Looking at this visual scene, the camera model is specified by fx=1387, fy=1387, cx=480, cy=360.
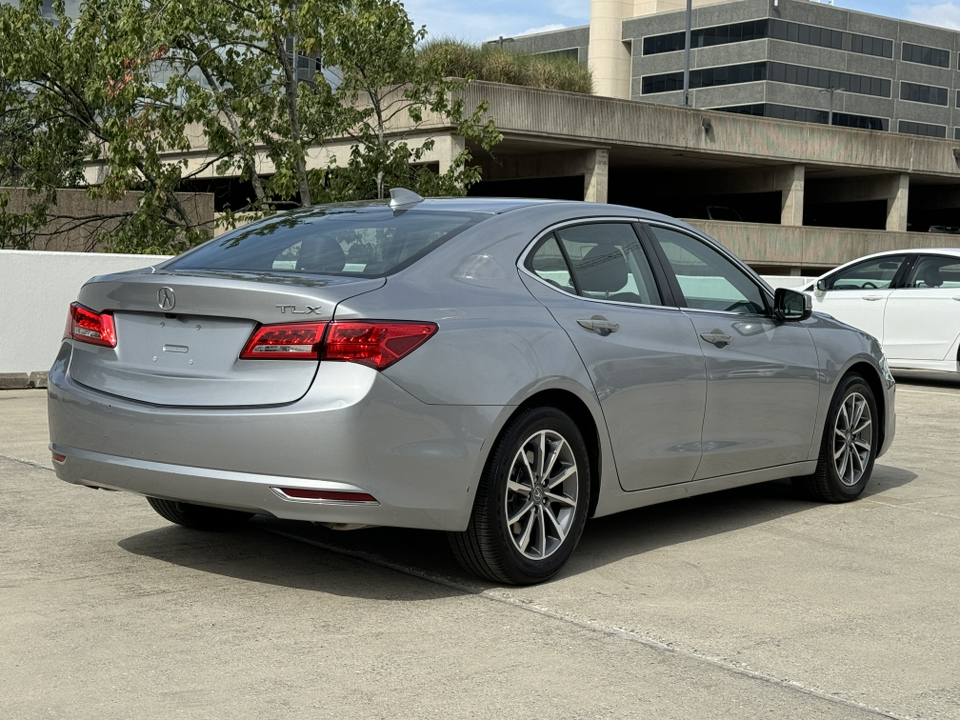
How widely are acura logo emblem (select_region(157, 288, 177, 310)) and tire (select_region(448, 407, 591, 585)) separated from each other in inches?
52.4

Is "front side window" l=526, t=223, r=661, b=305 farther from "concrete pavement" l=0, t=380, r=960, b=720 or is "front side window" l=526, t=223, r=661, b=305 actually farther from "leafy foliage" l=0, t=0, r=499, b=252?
"leafy foliage" l=0, t=0, r=499, b=252

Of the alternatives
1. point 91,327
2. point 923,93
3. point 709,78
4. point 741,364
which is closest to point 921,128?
point 923,93

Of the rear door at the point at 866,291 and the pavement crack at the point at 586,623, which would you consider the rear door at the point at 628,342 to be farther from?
the rear door at the point at 866,291

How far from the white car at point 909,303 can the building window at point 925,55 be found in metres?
108

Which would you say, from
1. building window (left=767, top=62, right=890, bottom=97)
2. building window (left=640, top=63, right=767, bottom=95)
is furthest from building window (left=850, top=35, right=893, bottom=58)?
building window (left=640, top=63, right=767, bottom=95)

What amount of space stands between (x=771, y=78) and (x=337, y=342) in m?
106

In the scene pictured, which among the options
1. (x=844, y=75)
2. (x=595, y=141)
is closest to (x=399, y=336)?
(x=595, y=141)

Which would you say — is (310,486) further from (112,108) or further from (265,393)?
(112,108)

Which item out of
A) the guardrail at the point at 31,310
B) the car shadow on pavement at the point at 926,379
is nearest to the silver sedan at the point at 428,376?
the guardrail at the point at 31,310

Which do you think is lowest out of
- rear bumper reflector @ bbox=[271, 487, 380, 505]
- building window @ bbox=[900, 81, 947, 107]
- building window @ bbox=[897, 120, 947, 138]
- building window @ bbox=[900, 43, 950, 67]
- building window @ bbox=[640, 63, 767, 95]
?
rear bumper reflector @ bbox=[271, 487, 380, 505]

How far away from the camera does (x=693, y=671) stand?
4395 millimetres

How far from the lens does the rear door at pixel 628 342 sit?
5762 mm

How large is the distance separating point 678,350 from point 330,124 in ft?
50.1

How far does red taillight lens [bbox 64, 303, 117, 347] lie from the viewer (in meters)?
5.44
